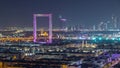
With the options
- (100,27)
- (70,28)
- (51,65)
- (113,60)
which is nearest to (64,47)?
(113,60)

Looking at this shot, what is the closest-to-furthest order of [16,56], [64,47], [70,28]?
1. [16,56]
2. [64,47]
3. [70,28]

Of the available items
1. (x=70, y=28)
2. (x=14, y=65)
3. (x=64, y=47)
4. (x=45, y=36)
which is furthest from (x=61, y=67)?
(x=70, y=28)

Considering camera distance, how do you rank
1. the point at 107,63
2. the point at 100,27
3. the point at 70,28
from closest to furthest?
the point at 107,63 < the point at 70,28 < the point at 100,27

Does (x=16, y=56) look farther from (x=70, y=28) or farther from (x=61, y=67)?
(x=70, y=28)

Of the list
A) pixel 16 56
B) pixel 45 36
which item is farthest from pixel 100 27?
pixel 16 56

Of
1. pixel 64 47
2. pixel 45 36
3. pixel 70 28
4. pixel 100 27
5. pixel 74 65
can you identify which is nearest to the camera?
pixel 74 65

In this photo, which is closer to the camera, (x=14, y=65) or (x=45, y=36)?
(x=14, y=65)

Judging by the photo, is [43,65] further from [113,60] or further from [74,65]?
[113,60]

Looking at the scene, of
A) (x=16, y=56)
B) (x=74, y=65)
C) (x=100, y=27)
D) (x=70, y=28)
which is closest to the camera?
(x=74, y=65)

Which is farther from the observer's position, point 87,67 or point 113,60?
point 113,60
